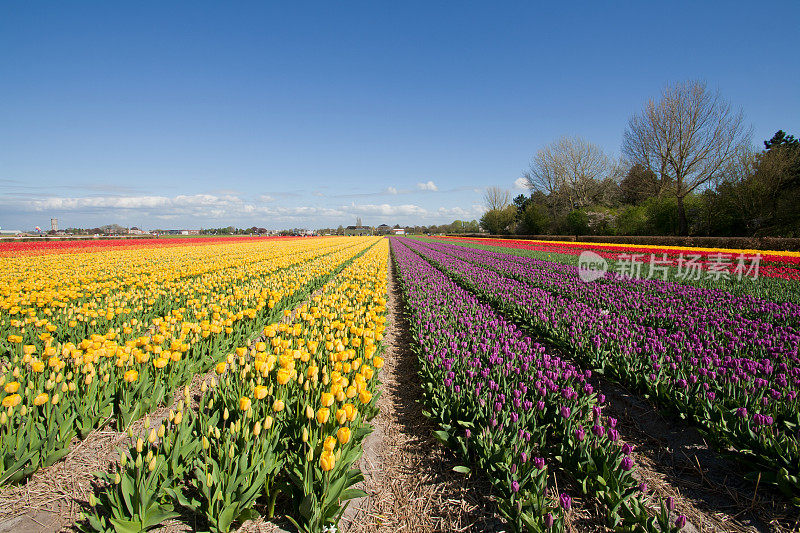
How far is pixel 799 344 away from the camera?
4.45 meters

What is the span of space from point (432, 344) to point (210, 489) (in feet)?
10.3

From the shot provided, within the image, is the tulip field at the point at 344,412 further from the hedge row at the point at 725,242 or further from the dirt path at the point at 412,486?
the hedge row at the point at 725,242

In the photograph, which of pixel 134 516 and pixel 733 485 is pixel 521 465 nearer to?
pixel 733 485

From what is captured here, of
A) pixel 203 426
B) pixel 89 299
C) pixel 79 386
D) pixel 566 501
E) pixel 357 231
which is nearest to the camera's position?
pixel 566 501

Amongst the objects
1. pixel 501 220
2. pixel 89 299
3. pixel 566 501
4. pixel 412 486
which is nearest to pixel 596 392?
pixel 566 501

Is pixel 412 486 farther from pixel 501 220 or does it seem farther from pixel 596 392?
pixel 501 220

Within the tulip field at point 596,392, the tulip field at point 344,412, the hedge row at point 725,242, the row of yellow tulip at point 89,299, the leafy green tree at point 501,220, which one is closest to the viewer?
the tulip field at point 344,412

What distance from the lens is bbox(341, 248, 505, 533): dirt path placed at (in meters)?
2.28

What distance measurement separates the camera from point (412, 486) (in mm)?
2641

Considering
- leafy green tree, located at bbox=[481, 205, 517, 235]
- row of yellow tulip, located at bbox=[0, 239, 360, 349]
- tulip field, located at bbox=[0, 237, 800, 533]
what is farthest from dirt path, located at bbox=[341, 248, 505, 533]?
leafy green tree, located at bbox=[481, 205, 517, 235]

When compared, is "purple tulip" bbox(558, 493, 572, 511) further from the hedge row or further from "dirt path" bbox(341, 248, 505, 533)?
the hedge row

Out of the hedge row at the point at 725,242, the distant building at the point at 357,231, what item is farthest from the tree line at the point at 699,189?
the distant building at the point at 357,231

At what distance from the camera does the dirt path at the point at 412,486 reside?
2275mm

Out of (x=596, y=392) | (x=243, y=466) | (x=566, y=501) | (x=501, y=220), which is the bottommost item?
A: (x=596, y=392)
